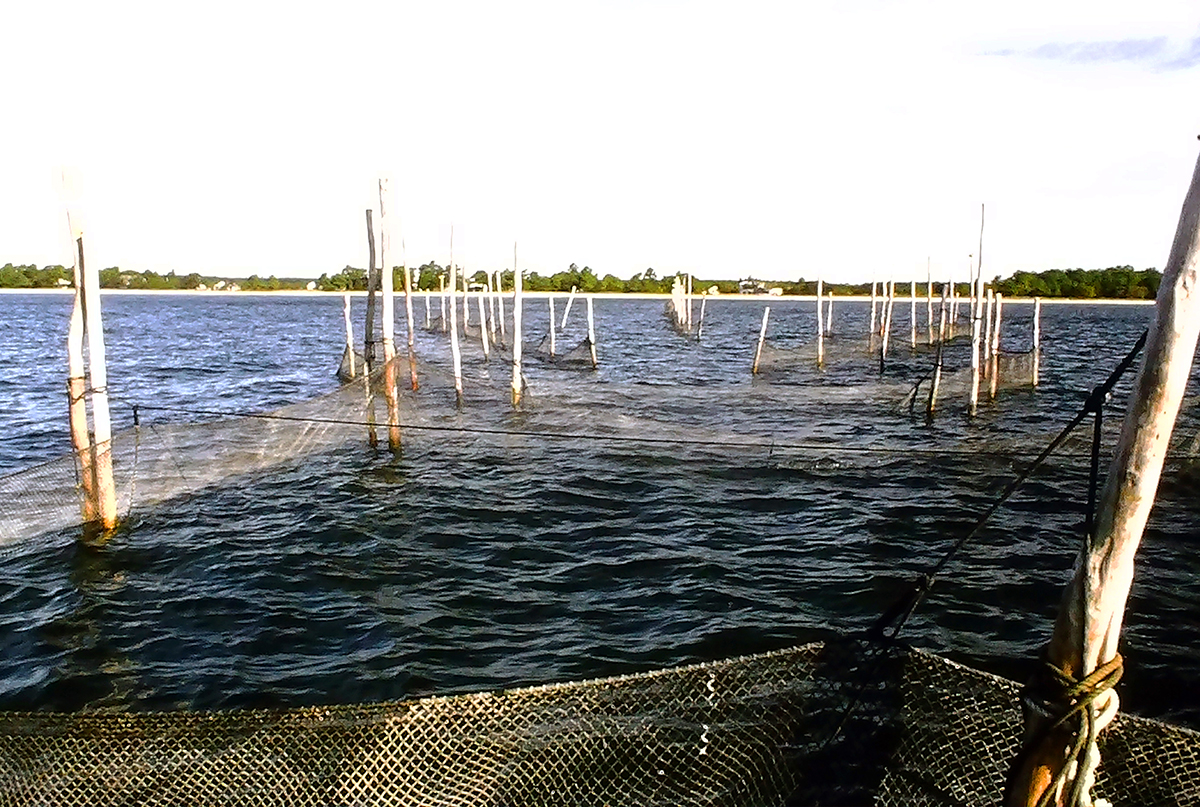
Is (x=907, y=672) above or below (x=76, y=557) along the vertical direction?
above

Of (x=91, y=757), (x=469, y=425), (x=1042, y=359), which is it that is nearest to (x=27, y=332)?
(x=469, y=425)

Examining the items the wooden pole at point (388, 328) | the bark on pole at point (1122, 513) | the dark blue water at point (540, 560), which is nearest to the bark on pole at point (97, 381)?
the dark blue water at point (540, 560)

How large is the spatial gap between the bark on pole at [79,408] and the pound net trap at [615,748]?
21.1 feet

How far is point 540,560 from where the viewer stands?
1139cm

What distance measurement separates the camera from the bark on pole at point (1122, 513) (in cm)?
344

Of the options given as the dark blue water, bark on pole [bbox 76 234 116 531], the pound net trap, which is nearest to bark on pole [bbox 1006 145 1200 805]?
the pound net trap

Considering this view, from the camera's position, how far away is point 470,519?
1309cm

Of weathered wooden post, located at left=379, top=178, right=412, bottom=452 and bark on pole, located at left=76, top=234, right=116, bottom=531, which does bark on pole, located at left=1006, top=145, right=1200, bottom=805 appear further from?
weathered wooden post, located at left=379, top=178, right=412, bottom=452

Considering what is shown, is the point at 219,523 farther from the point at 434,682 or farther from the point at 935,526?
the point at 935,526

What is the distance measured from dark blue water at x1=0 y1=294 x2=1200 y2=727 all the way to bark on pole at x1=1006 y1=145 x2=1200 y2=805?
455cm

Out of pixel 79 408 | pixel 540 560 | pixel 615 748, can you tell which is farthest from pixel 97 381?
pixel 615 748

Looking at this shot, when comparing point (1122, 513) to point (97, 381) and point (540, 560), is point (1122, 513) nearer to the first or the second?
point (540, 560)

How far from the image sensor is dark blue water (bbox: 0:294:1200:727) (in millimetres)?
8406

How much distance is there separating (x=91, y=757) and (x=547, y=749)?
2.45m
